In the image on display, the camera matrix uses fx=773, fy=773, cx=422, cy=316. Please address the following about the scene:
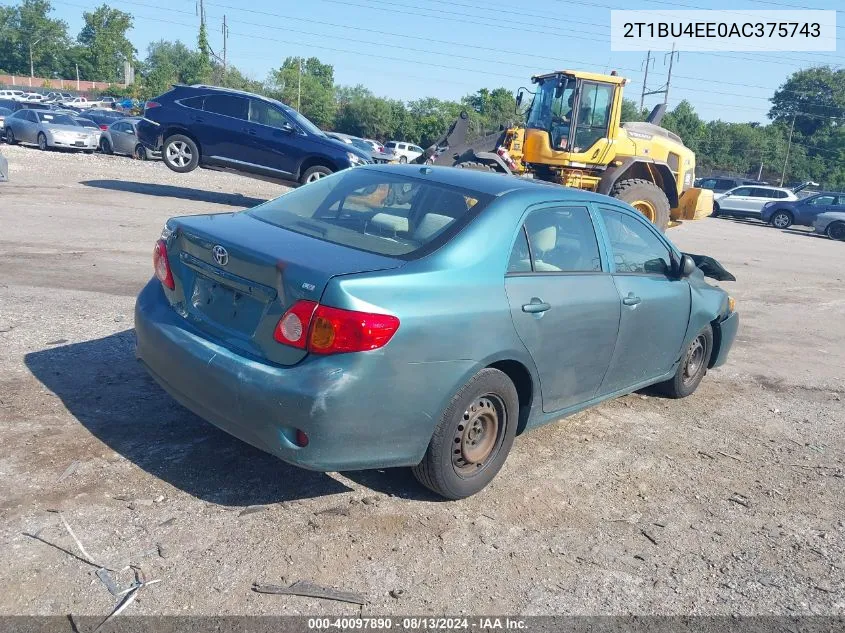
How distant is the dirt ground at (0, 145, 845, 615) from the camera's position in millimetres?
3152

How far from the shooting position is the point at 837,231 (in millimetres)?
26953

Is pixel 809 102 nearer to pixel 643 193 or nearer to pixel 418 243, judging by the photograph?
pixel 643 193

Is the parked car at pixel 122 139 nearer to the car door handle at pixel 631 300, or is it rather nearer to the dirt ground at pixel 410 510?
the dirt ground at pixel 410 510

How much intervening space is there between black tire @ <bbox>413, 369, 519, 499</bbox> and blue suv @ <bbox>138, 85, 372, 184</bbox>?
11797 mm

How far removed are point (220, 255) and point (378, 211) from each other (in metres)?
0.96

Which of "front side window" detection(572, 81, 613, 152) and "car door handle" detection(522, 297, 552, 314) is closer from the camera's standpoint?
"car door handle" detection(522, 297, 552, 314)

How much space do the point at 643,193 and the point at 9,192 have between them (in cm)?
1154

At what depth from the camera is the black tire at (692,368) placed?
5.85m

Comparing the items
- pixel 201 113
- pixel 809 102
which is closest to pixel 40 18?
pixel 809 102

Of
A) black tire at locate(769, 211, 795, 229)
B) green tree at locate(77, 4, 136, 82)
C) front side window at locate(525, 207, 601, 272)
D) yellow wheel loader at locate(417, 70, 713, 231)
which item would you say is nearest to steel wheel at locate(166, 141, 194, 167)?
yellow wheel loader at locate(417, 70, 713, 231)

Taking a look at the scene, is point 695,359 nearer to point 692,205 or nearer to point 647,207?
point 647,207

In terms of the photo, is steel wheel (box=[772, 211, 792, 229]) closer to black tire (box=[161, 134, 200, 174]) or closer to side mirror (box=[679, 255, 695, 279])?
black tire (box=[161, 134, 200, 174])

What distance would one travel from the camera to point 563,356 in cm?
426

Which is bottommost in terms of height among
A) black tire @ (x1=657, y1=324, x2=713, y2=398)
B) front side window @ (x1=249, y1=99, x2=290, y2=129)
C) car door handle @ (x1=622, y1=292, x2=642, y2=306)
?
black tire @ (x1=657, y1=324, x2=713, y2=398)
